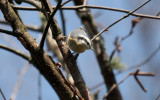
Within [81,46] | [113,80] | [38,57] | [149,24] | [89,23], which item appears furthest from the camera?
[149,24]

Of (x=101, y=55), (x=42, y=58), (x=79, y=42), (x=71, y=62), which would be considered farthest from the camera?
(x=101, y=55)

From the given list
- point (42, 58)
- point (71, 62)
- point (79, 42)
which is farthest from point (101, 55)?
point (42, 58)

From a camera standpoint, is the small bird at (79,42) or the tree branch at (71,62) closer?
the tree branch at (71,62)

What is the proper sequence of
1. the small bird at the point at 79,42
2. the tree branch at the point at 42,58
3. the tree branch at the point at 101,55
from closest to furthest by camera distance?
the tree branch at the point at 42,58
the small bird at the point at 79,42
the tree branch at the point at 101,55

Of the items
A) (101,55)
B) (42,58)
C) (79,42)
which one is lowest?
(101,55)

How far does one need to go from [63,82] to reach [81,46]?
405 mm

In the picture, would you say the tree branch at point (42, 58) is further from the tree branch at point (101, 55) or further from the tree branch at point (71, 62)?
the tree branch at point (101, 55)

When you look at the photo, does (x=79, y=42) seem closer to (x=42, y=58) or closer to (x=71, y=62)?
(x=71, y=62)

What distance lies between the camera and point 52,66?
1079 millimetres

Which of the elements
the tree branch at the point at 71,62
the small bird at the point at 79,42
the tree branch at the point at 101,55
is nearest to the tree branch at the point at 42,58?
the tree branch at the point at 71,62

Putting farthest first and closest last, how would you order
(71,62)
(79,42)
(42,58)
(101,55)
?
(101,55)
(79,42)
(71,62)
(42,58)

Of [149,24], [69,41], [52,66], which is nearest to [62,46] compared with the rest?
[52,66]

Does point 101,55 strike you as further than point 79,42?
Yes

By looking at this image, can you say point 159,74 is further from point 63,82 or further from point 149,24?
point 63,82
